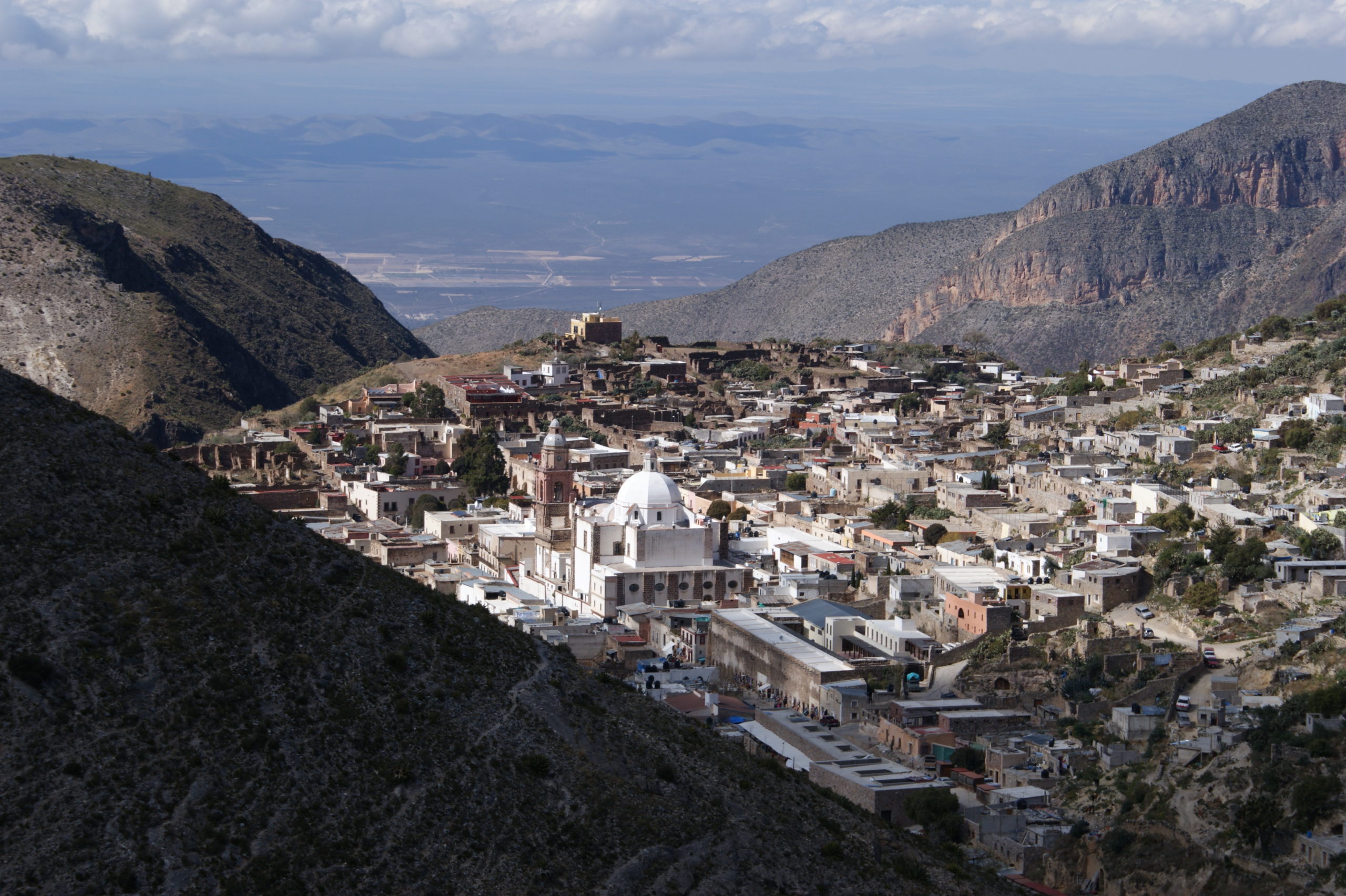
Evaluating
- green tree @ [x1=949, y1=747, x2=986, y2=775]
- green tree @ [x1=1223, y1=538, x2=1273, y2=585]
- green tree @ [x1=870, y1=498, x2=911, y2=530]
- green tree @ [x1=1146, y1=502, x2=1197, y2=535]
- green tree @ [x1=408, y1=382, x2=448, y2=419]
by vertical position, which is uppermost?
green tree @ [x1=408, y1=382, x2=448, y2=419]

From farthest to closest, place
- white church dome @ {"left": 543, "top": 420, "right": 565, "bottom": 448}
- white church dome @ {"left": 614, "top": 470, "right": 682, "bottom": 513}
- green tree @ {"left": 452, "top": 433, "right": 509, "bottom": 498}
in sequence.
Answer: green tree @ {"left": 452, "top": 433, "right": 509, "bottom": 498}
white church dome @ {"left": 543, "top": 420, "right": 565, "bottom": 448}
white church dome @ {"left": 614, "top": 470, "right": 682, "bottom": 513}

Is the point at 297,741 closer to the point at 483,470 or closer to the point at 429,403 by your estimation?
the point at 483,470

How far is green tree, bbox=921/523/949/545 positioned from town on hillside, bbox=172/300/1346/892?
10 centimetres

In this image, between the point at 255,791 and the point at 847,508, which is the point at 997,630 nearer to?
the point at 847,508

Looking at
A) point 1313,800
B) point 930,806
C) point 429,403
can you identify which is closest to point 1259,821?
point 1313,800

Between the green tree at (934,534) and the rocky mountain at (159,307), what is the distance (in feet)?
114

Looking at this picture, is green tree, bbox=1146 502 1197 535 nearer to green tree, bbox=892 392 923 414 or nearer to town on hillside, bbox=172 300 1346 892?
town on hillside, bbox=172 300 1346 892

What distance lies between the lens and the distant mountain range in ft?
389

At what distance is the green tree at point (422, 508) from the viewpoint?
5106cm

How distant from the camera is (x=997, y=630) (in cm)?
3612

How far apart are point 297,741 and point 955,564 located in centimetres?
2309

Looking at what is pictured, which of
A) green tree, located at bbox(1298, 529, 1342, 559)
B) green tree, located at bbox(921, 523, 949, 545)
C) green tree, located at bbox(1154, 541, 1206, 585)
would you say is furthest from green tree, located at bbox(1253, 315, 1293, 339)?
green tree, located at bbox(1154, 541, 1206, 585)

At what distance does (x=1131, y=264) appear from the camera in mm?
125938

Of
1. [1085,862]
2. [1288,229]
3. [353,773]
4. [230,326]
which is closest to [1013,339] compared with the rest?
[1288,229]
